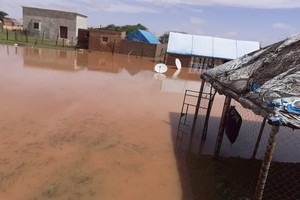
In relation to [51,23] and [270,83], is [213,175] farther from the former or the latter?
[51,23]

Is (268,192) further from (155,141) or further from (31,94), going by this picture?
(31,94)

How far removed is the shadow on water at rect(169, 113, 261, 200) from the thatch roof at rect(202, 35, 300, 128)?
242cm

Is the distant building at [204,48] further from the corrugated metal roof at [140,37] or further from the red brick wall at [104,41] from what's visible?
the corrugated metal roof at [140,37]

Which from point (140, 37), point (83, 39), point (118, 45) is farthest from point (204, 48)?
point (83, 39)

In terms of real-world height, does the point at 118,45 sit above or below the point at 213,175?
above

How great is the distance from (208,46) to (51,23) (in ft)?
92.3

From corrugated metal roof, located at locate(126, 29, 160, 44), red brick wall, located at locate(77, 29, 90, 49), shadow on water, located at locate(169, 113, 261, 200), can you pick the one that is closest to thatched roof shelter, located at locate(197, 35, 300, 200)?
shadow on water, located at locate(169, 113, 261, 200)

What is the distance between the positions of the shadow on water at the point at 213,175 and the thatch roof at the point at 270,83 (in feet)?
7.95

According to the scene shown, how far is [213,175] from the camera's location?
29.0 ft

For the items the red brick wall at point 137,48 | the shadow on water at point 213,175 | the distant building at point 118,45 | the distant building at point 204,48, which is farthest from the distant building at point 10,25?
the shadow on water at point 213,175

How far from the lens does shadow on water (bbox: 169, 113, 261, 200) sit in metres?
7.86

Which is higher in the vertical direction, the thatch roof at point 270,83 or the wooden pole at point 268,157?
the thatch roof at point 270,83

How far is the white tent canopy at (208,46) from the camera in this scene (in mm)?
36188

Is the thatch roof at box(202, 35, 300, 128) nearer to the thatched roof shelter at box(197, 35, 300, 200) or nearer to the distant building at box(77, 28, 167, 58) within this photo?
the thatched roof shelter at box(197, 35, 300, 200)
